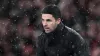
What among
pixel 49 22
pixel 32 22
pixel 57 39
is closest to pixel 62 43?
pixel 57 39

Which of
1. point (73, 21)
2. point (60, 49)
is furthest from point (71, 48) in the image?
point (73, 21)

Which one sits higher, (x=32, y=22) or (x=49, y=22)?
(x=49, y=22)

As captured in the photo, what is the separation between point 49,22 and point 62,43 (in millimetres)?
264

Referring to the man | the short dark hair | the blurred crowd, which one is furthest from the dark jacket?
the blurred crowd

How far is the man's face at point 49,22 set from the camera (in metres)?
4.02

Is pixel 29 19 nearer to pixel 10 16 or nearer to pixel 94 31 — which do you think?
pixel 10 16

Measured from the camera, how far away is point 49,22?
4.06 meters

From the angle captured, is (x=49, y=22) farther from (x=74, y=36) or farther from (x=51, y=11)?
(x=74, y=36)

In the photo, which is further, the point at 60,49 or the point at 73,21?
the point at 73,21

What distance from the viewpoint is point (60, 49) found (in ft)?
13.9

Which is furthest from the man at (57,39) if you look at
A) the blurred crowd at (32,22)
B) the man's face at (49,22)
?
the blurred crowd at (32,22)

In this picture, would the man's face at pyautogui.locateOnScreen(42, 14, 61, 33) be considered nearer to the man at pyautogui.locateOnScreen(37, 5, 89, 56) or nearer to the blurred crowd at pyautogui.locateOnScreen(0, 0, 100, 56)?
the man at pyautogui.locateOnScreen(37, 5, 89, 56)

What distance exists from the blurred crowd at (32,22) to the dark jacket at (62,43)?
1200 millimetres

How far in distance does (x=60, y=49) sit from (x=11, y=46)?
1.49m
